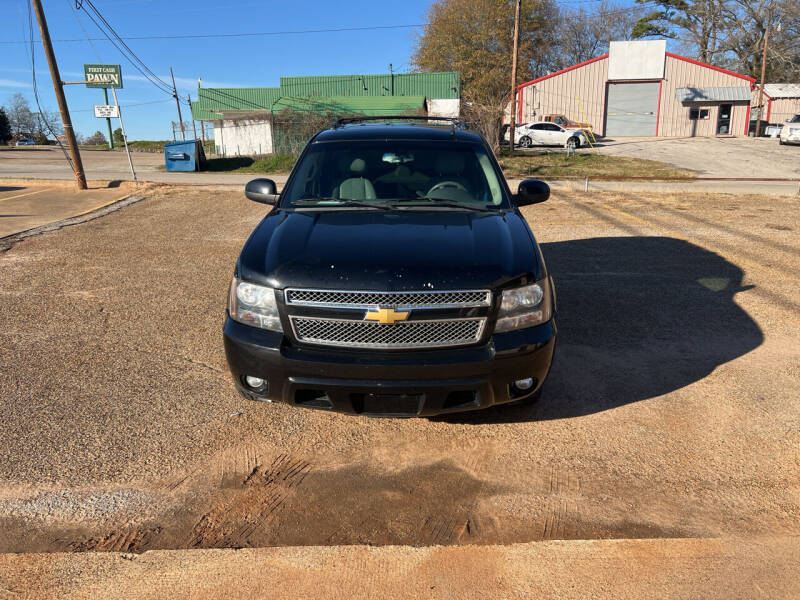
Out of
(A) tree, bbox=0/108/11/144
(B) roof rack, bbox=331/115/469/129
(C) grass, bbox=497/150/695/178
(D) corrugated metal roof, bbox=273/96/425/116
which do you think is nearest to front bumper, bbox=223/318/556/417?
(B) roof rack, bbox=331/115/469/129

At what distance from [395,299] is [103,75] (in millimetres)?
16332

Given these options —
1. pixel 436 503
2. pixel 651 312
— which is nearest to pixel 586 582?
pixel 436 503

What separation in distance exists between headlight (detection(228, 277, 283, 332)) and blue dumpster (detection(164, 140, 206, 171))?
23.9 m

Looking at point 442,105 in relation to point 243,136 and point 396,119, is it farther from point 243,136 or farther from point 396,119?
point 396,119

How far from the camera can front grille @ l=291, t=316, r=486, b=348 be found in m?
2.94

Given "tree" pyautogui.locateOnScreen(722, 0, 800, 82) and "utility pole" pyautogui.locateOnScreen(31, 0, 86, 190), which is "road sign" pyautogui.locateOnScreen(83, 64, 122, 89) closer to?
"utility pole" pyautogui.locateOnScreen(31, 0, 86, 190)

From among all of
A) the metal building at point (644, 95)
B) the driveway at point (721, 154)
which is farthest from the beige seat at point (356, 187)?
the metal building at point (644, 95)

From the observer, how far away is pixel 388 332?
116 inches

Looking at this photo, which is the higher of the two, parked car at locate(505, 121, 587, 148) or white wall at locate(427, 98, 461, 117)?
white wall at locate(427, 98, 461, 117)

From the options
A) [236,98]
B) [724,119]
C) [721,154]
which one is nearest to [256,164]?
[721,154]

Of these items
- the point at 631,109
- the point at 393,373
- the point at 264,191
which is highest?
the point at 631,109

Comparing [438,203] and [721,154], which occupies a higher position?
[438,203]

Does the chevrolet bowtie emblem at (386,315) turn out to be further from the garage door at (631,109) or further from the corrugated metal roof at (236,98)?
the corrugated metal roof at (236,98)

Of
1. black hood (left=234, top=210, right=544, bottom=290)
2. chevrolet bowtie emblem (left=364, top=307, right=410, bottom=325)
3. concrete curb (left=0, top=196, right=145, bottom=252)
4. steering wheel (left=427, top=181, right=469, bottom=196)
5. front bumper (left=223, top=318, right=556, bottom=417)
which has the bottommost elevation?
concrete curb (left=0, top=196, right=145, bottom=252)
